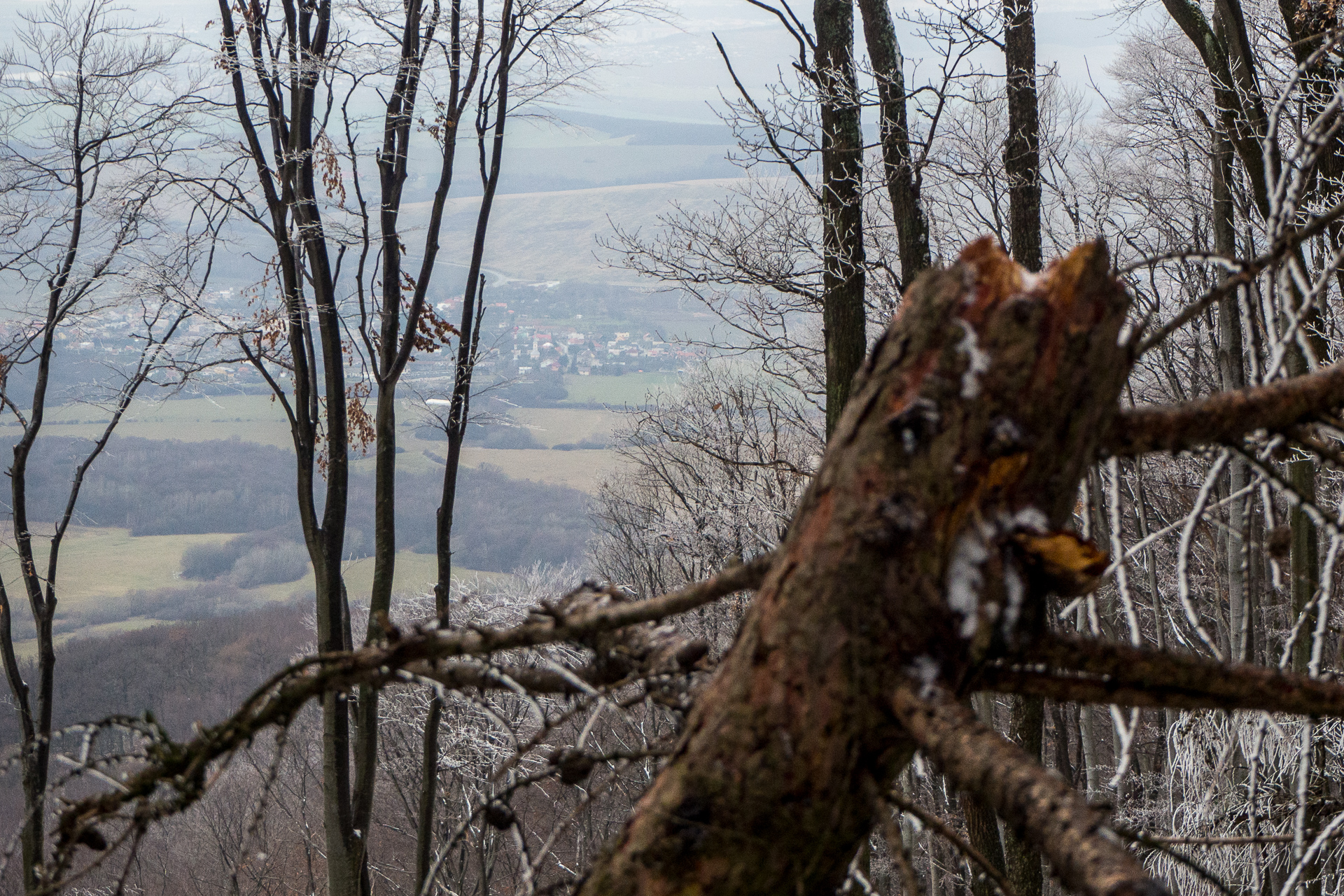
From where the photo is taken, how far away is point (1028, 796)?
0.75m

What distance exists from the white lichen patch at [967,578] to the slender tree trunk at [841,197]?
5.11m

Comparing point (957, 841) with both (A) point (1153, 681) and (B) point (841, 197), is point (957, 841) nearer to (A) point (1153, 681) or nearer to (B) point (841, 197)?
(A) point (1153, 681)

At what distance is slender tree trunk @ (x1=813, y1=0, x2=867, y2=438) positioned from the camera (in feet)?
20.0

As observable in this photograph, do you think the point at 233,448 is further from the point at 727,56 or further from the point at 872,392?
the point at 872,392

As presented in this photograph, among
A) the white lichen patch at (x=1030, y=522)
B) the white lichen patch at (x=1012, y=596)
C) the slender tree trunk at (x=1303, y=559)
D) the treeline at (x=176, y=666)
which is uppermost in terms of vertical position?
the white lichen patch at (x=1030, y=522)

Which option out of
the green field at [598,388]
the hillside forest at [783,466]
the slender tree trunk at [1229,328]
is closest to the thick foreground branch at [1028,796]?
the hillside forest at [783,466]

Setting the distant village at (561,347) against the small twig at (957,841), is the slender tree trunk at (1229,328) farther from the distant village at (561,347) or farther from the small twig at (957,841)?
the distant village at (561,347)

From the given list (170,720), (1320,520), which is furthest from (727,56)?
(170,720)

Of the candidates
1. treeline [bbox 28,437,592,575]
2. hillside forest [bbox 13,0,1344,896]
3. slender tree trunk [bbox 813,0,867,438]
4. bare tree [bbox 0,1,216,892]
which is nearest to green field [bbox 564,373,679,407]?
treeline [bbox 28,437,592,575]

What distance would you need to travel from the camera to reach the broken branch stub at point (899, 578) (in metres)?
0.90

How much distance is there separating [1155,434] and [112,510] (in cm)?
3426

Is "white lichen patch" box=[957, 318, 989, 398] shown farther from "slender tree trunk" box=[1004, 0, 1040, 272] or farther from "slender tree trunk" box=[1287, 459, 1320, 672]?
"slender tree trunk" box=[1287, 459, 1320, 672]

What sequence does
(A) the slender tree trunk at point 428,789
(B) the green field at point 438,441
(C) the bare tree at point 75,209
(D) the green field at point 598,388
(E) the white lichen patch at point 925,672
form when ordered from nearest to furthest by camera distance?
(E) the white lichen patch at point 925,672 → (A) the slender tree trunk at point 428,789 → (C) the bare tree at point 75,209 → (B) the green field at point 438,441 → (D) the green field at point 598,388

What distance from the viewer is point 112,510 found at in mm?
29766
